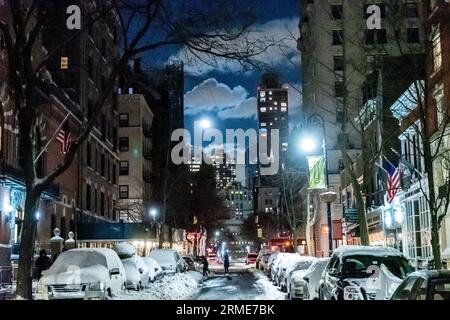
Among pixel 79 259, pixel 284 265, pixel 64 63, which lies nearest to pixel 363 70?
pixel 284 265

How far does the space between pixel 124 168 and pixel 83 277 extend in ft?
155

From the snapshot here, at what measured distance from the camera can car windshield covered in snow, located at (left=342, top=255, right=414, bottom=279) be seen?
1348cm

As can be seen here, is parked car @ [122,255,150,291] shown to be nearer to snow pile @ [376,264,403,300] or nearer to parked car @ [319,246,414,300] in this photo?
parked car @ [319,246,414,300]

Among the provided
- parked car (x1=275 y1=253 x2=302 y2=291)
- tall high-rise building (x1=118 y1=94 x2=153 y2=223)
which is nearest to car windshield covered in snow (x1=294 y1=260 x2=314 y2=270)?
parked car (x1=275 y1=253 x2=302 y2=291)

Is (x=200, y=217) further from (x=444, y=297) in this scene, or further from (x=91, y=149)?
(x=444, y=297)

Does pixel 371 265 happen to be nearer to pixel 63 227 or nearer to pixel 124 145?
pixel 63 227

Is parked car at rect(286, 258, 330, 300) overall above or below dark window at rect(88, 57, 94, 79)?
below

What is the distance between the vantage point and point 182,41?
1578cm

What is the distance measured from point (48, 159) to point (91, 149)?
10116 mm

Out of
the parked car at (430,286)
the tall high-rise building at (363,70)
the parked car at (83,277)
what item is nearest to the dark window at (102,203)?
the tall high-rise building at (363,70)

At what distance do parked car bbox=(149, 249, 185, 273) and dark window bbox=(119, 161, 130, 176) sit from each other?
95.3 feet

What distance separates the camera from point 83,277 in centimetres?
1662

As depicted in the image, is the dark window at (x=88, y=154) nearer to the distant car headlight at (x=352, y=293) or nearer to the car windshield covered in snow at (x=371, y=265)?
the car windshield covered in snow at (x=371, y=265)

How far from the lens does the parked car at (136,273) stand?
22.8 metres
